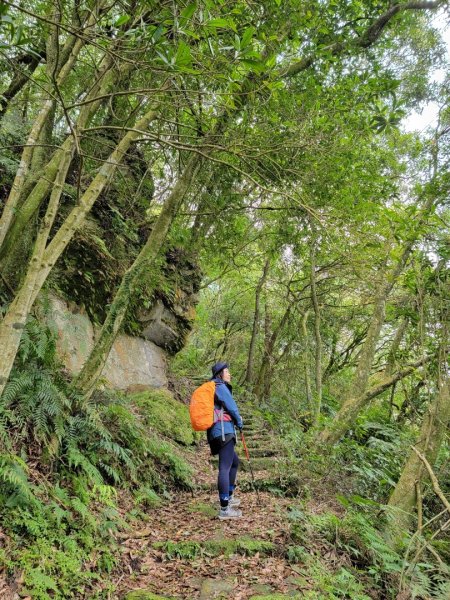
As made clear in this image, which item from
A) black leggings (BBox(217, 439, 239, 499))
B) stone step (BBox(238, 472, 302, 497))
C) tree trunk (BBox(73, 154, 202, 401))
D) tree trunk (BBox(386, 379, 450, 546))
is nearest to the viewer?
black leggings (BBox(217, 439, 239, 499))

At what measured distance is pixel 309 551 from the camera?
4199 mm

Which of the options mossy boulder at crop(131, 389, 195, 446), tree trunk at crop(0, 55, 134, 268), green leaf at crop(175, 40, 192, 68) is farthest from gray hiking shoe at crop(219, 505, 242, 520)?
green leaf at crop(175, 40, 192, 68)

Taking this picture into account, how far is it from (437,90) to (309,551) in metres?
10.6

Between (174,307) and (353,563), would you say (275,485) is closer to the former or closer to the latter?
(353,563)

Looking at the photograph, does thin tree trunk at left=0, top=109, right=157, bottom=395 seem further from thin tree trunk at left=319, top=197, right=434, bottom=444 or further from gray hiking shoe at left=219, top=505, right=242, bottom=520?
thin tree trunk at left=319, top=197, right=434, bottom=444

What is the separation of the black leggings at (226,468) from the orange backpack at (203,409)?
428 millimetres

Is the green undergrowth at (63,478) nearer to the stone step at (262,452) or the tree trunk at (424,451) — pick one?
the stone step at (262,452)

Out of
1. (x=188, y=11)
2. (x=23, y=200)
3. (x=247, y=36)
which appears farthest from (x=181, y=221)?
(x=188, y=11)

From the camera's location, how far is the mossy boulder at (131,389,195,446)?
7.70m

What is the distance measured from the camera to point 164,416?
8086 mm

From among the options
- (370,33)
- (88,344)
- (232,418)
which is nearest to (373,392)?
(232,418)

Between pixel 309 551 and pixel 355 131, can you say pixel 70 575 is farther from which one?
pixel 355 131

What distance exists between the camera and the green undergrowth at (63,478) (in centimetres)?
311

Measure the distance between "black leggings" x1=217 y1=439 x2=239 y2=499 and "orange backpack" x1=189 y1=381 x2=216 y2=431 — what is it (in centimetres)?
43
